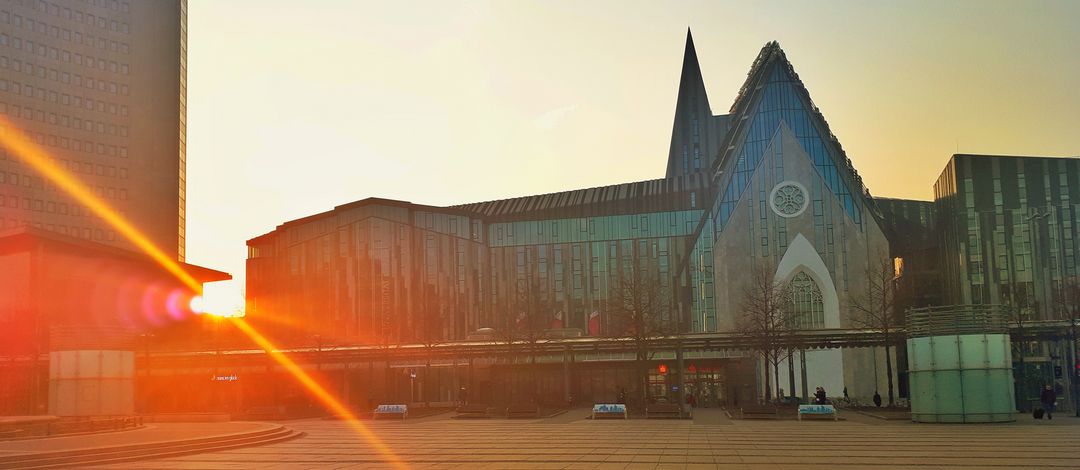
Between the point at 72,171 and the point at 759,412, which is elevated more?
the point at 72,171

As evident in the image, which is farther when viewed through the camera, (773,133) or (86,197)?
(86,197)

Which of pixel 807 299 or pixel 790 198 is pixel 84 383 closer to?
pixel 807 299

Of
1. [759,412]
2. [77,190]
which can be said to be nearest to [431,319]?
[77,190]

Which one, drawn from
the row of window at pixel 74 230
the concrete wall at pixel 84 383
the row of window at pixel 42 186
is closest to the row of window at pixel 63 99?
the row of window at pixel 42 186

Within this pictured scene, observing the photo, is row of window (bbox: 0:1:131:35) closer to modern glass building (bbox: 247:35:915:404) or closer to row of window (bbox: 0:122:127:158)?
row of window (bbox: 0:122:127:158)

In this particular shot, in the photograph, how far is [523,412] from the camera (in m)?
57.5

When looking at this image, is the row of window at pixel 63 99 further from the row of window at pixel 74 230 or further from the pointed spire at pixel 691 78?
the pointed spire at pixel 691 78

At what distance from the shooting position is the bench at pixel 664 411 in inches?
2207

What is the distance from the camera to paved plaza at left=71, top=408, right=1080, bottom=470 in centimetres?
Answer: 2870

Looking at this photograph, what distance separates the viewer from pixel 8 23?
126 m

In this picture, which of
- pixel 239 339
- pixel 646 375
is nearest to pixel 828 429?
pixel 646 375

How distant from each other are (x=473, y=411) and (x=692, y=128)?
9932 centimetres

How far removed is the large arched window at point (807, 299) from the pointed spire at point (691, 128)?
51.4 m

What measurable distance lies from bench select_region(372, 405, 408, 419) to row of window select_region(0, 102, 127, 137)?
88.2m
